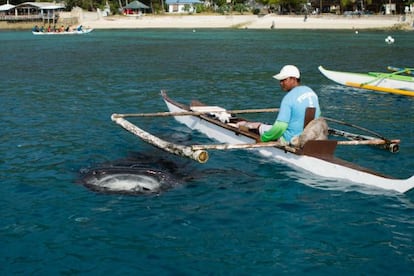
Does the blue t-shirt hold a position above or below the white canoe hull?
above

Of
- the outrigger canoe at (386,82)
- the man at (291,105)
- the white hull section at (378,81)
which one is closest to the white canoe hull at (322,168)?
the man at (291,105)

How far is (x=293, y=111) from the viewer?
12.4 metres

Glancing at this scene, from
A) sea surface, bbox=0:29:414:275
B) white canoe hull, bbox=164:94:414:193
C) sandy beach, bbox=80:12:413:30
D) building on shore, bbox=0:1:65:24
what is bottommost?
sea surface, bbox=0:29:414:275

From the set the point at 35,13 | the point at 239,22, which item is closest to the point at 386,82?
the point at 239,22

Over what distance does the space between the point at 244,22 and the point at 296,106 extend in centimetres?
11050

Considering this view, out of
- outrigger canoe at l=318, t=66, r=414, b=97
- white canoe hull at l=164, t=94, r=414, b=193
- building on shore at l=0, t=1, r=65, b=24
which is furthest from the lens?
building on shore at l=0, t=1, r=65, b=24

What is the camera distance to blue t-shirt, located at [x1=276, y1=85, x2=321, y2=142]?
12.1m

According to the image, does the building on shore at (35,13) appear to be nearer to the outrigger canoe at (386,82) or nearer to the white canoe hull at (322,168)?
the outrigger canoe at (386,82)

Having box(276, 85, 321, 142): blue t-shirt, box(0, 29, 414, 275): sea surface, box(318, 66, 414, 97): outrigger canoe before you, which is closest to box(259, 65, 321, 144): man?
box(276, 85, 321, 142): blue t-shirt

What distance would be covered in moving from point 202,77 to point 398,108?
15.5m

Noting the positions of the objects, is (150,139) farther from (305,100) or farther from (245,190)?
(305,100)

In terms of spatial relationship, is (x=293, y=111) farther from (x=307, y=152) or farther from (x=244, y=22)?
(x=244, y=22)

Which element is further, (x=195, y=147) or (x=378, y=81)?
(x=378, y=81)

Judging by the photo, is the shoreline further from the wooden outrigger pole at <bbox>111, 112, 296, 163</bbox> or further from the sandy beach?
the wooden outrigger pole at <bbox>111, 112, 296, 163</bbox>
